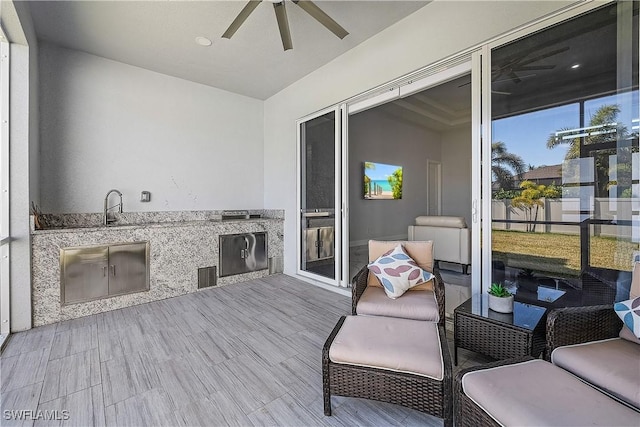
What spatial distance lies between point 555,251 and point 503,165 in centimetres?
79

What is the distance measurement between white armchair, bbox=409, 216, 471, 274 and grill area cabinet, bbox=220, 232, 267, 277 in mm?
2624

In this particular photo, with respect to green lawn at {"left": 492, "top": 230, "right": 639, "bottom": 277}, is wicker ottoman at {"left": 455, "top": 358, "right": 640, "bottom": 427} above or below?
below

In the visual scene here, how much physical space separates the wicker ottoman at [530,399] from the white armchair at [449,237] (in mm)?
3126

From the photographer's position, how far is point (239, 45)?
3.32 meters

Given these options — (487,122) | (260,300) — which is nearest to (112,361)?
(260,300)

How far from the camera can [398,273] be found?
2.25m

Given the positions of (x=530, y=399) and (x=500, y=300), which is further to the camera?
(x=500, y=300)

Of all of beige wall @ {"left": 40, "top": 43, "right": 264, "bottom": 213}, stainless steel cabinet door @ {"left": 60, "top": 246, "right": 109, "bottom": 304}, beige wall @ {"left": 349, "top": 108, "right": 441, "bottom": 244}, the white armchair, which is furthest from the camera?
beige wall @ {"left": 349, "top": 108, "right": 441, "bottom": 244}

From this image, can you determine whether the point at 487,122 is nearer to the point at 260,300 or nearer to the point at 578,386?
the point at 578,386

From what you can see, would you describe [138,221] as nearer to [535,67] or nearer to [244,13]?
[244,13]

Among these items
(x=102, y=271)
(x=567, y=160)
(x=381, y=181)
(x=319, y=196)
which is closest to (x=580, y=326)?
(x=567, y=160)

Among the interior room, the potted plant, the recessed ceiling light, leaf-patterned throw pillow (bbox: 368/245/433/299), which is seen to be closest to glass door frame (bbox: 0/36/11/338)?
the interior room

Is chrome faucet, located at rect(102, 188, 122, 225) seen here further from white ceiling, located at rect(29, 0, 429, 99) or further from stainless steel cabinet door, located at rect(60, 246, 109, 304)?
white ceiling, located at rect(29, 0, 429, 99)

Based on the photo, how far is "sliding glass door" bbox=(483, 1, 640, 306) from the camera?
1.82 m
